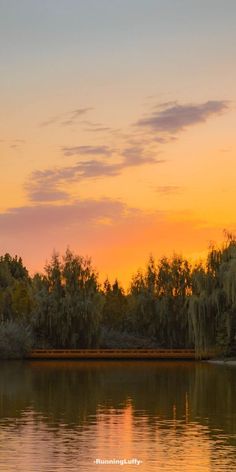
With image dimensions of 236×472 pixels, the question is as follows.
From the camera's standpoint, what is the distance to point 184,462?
15461mm

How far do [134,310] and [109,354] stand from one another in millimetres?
7099

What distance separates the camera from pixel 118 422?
70.7ft

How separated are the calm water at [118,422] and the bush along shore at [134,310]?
1116cm

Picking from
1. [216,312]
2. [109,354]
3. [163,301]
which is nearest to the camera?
[216,312]

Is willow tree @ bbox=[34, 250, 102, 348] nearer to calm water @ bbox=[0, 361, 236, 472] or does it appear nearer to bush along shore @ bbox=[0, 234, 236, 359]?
bush along shore @ bbox=[0, 234, 236, 359]

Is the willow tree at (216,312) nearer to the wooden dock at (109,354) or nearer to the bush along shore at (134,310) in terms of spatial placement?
the bush along shore at (134,310)

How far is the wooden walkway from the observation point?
57469 mm

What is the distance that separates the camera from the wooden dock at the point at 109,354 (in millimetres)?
57469

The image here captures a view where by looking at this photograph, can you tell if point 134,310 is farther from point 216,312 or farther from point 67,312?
point 216,312

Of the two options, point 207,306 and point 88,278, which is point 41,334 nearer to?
point 88,278

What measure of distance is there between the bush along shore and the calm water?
11157 millimetres

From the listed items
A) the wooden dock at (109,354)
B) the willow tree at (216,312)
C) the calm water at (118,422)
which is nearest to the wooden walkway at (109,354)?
the wooden dock at (109,354)

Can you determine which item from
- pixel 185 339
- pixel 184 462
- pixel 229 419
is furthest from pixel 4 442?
pixel 185 339

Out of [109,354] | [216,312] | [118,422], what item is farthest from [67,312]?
[118,422]
